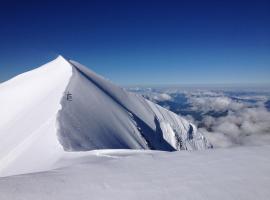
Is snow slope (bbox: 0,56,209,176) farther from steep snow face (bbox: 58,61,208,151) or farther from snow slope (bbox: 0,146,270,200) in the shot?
snow slope (bbox: 0,146,270,200)

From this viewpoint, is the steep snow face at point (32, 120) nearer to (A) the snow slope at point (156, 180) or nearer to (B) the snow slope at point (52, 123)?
(B) the snow slope at point (52, 123)

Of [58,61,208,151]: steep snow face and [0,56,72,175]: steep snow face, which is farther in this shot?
[58,61,208,151]: steep snow face

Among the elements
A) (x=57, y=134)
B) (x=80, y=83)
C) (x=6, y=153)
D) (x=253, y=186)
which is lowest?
(x=6, y=153)

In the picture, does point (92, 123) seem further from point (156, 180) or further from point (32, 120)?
point (156, 180)

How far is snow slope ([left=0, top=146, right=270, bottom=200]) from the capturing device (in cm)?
384

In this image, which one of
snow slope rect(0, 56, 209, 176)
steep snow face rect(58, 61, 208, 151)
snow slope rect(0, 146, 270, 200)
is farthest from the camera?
steep snow face rect(58, 61, 208, 151)

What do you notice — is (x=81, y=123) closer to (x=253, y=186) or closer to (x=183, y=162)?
(x=183, y=162)

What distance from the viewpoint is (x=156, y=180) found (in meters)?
4.41

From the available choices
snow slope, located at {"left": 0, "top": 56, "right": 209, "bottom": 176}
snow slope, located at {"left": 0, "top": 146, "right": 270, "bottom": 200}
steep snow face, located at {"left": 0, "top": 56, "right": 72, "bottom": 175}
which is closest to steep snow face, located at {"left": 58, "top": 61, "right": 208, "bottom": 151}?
snow slope, located at {"left": 0, "top": 56, "right": 209, "bottom": 176}

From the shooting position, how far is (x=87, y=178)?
4449mm

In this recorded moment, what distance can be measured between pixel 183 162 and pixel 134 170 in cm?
113

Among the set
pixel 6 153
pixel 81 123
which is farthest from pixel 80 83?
pixel 6 153

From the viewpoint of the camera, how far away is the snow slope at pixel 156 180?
3844 millimetres

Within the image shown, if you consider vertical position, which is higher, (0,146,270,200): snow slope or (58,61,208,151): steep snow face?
(0,146,270,200): snow slope
